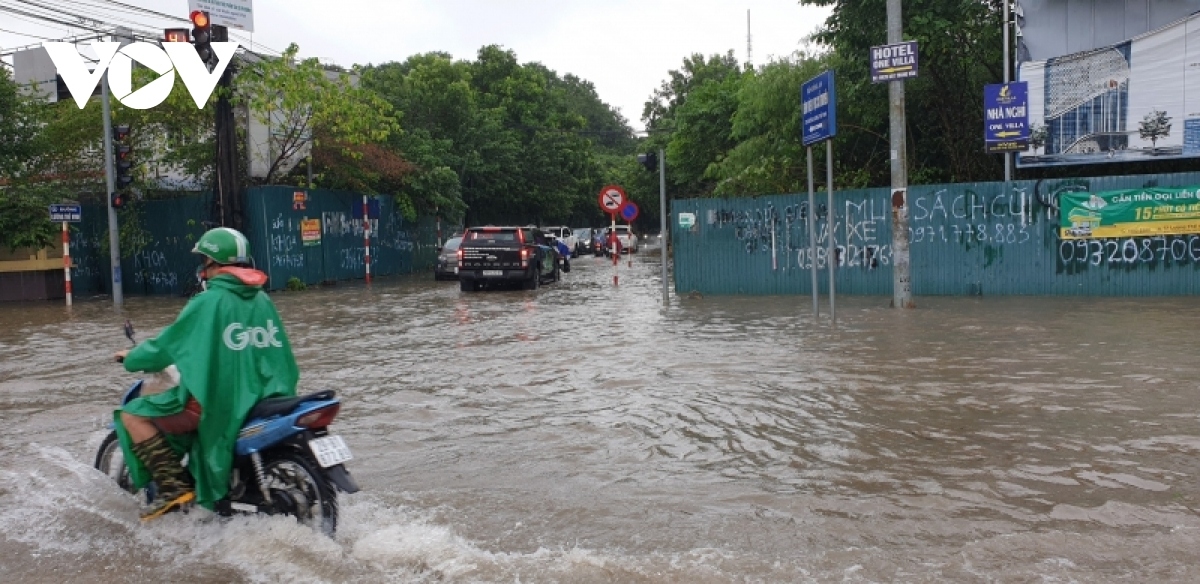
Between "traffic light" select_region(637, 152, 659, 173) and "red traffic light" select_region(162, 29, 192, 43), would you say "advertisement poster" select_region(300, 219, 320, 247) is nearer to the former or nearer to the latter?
"red traffic light" select_region(162, 29, 192, 43)

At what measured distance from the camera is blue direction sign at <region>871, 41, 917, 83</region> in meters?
13.7

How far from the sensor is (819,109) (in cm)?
1288

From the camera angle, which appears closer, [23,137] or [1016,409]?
[1016,409]

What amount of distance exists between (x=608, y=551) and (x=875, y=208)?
543 inches

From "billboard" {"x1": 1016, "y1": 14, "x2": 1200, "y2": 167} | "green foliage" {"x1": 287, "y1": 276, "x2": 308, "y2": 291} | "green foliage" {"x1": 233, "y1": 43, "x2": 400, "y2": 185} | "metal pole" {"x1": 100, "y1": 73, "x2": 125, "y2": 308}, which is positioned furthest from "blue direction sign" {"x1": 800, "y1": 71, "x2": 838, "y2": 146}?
"green foliage" {"x1": 287, "y1": 276, "x2": 308, "y2": 291}

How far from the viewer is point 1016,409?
7.49 meters

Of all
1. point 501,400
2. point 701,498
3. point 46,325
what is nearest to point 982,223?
point 501,400

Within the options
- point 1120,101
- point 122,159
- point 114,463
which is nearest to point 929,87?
point 1120,101

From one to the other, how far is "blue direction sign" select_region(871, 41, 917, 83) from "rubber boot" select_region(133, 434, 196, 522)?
11.6 meters

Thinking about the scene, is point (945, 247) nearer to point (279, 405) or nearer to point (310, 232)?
point (279, 405)

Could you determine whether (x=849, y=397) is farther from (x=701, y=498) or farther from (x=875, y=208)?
(x=875, y=208)

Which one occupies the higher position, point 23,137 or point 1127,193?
point 23,137

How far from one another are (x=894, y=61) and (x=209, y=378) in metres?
11.7

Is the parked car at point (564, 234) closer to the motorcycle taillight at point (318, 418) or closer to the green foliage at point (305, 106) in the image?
the green foliage at point (305, 106)
